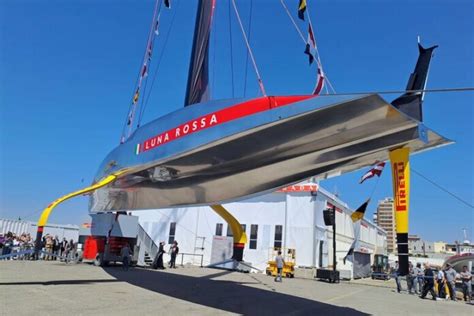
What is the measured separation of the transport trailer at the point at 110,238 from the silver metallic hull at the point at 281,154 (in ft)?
19.4

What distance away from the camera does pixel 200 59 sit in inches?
430

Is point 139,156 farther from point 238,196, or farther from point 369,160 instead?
point 369,160

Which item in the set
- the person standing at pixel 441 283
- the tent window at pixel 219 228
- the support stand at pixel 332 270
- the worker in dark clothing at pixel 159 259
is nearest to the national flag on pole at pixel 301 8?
the support stand at pixel 332 270

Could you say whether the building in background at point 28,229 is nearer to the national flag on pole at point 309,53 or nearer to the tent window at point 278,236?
Result: the tent window at point 278,236

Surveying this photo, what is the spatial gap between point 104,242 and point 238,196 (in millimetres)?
10023

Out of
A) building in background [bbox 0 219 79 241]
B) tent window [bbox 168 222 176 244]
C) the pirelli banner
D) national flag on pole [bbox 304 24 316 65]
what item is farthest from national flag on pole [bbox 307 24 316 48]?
building in background [bbox 0 219 79 241]

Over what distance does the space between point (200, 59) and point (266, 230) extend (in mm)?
14678

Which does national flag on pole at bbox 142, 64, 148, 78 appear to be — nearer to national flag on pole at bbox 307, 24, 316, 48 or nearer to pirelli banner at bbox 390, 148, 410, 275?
national flag on pole at bbox 307, 24, 316, 48

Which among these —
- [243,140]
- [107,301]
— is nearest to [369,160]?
[243,140]

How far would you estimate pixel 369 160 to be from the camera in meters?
8.16

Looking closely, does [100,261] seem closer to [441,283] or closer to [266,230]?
[266,230]

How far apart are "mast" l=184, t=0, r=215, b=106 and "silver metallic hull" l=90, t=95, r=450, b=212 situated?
2.31 metres

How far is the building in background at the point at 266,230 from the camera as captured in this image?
22344 mm

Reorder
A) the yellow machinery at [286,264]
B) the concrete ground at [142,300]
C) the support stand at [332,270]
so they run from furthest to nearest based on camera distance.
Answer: the yellow machinery at [286,264] < the support stand at [332,270] < the concrete ground at [142,300]
